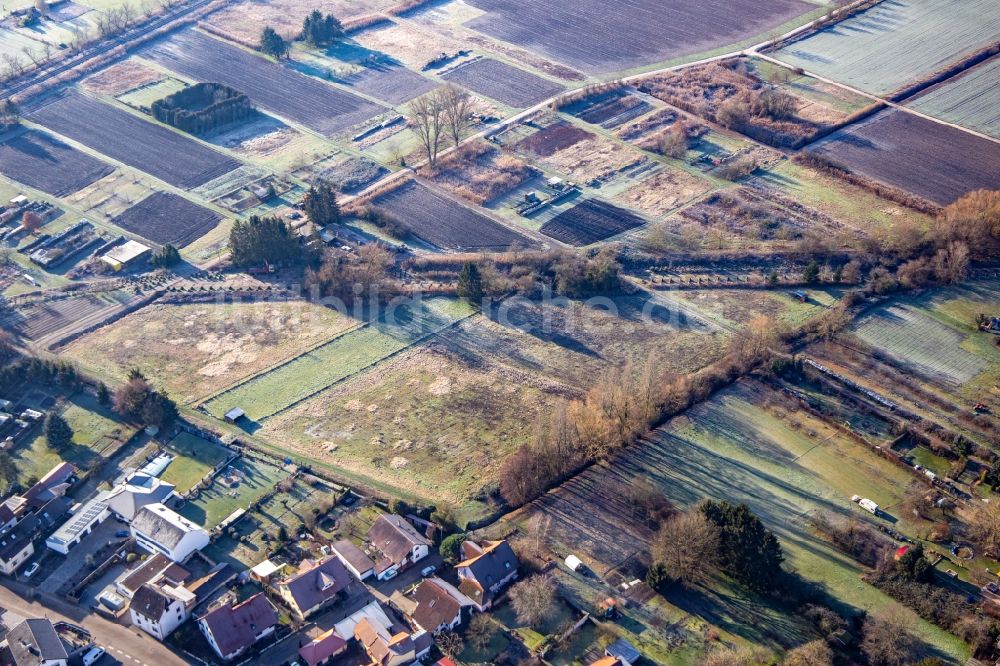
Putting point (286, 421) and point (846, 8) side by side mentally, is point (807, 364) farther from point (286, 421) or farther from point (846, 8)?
point (846, 8)

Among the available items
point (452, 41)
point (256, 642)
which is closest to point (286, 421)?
point (256, 642)

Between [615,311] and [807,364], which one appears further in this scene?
[615,311]

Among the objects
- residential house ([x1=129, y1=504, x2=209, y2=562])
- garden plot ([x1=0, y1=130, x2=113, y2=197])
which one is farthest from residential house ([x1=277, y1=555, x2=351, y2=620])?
garden plot ([x1=0, y1=130, x2=113, y2=197])

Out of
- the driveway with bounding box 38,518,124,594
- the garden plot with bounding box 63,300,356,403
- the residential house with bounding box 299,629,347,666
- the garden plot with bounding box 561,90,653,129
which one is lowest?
the driveway with bounding box 38,518,124,594

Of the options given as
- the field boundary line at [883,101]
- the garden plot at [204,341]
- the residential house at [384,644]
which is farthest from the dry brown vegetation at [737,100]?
the residential house at [384,644]

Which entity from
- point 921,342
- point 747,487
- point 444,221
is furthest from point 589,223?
point 747,487

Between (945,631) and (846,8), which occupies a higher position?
(846,8)

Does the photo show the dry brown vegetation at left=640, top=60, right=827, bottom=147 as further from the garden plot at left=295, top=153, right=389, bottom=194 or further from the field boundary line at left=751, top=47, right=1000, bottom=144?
the garden plot at left=295, top=153, right=389, bottom=194
